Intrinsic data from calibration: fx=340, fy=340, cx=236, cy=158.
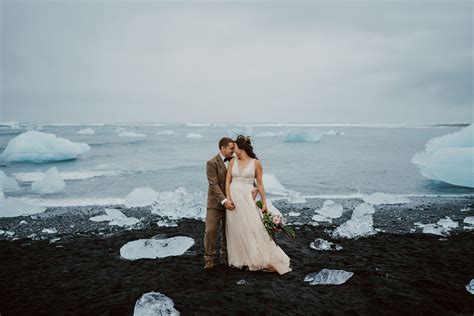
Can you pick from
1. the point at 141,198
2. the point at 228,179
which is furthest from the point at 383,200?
the point at 228,179

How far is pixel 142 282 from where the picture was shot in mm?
5055

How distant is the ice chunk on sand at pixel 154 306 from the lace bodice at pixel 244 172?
195cm

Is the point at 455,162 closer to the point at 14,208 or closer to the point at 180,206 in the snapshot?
the point at 180,206

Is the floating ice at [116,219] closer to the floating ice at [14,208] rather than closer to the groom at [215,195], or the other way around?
the floating ice at [14,208]

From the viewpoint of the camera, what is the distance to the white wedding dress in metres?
5.14

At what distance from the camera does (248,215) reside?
5145 mm

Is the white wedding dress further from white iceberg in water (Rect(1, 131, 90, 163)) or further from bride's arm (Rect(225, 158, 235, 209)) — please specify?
white iceberg in water (Rect(1, 131, 90, 163))

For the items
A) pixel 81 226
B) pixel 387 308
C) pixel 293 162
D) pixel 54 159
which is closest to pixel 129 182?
pixel 81 226

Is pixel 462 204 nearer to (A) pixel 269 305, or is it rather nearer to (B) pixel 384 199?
(B) pixel 384 199

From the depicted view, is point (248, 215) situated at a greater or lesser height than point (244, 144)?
lesser

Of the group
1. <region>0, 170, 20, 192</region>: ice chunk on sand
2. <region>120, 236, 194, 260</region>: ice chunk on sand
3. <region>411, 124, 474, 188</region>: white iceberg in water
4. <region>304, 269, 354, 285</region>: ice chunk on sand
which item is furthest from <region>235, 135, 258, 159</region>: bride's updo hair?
<region>0, 170, 20, 192</region>: ice chunk on sand

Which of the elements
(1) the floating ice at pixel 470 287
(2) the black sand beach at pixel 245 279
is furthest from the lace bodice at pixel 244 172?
(1) the floating ice at pixel 470 287

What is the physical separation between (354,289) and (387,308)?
1.92 ft

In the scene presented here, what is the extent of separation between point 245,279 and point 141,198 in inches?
292
